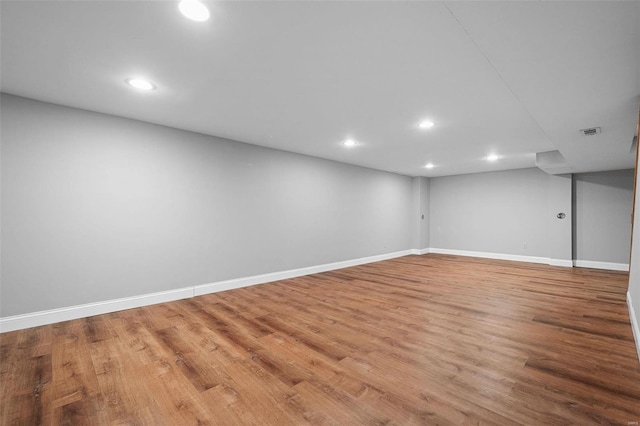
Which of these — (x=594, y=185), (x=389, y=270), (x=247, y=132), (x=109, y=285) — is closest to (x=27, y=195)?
(x=109, y=285)

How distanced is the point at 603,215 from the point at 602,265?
1145mm

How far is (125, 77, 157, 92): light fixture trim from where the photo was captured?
254cm

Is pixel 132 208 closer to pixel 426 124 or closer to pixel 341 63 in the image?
pixel 341 63

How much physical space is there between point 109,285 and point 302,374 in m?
2.83

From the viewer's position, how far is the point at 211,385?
1875 mm

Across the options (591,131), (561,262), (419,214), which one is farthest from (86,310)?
(561,262)

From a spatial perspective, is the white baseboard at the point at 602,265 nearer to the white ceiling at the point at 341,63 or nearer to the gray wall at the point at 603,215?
the gray wall at the point at 603,215

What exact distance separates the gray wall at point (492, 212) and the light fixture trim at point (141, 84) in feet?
26.8

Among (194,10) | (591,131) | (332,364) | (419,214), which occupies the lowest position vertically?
(332,364)

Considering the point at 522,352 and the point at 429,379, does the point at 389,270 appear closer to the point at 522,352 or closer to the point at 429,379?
the point at 522,352

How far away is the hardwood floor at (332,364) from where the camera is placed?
63.6 inches

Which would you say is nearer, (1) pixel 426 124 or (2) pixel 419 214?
(1) pixel 426 124

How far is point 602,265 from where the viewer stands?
6172 mm

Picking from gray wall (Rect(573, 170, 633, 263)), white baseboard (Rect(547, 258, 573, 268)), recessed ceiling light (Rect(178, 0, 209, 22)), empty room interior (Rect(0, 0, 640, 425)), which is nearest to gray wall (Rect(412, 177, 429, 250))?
empty room interior (Rect(0, 0, 640, 425))
